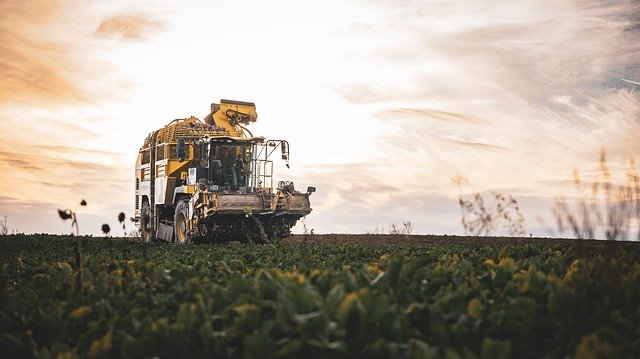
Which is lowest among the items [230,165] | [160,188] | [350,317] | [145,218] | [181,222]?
[350,317]

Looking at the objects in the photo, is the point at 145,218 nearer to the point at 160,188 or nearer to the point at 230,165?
the point at 160,188

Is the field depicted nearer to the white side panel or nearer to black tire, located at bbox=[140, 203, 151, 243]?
the white side panel

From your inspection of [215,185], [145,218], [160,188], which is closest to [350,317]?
[215,185]

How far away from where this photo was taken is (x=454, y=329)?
11.5 ft

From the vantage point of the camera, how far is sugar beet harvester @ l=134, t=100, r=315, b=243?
1816cm

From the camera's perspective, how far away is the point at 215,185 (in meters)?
18.8

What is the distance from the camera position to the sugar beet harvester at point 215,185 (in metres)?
18.2

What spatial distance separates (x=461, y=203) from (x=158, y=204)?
14680 mm

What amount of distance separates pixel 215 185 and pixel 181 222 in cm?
258

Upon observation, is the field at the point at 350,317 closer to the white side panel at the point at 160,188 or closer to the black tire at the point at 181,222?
the black tire at the point at 181,222

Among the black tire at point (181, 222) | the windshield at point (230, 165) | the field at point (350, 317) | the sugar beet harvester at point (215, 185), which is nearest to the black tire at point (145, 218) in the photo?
the sugar beet harvester at point (215, 185)

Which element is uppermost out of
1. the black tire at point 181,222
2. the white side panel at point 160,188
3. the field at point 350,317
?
the white side panel at point 160,188

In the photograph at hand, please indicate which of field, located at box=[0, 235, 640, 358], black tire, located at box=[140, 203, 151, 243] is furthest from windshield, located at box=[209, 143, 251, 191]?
field, located at box=[0, 235, 640, 358]

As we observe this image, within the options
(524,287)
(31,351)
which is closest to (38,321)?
(31,351)
